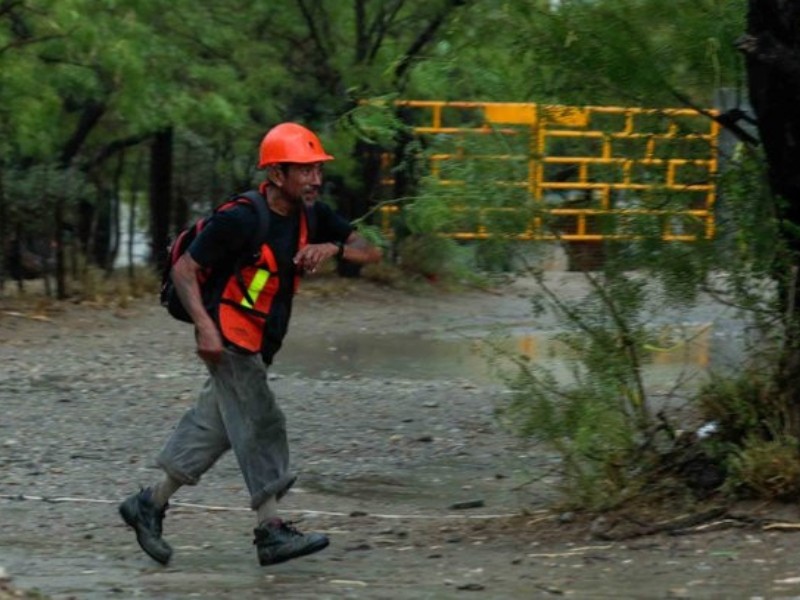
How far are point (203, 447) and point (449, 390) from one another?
481 cm

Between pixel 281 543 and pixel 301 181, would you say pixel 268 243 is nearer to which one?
pixel 301 181

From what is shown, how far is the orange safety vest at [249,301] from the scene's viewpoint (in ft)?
22.1

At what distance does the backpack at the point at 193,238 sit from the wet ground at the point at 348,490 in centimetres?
110

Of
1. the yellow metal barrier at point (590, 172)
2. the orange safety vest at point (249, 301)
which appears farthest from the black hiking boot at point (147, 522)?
the yellow metal barrier at point (590, 172)

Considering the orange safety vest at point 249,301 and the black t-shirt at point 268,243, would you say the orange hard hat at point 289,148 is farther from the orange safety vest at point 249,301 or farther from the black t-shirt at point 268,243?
the orange safety vest at point 249,301

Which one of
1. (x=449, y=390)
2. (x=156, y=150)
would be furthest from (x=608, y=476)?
(x=156, y=150)

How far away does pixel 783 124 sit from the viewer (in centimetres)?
677

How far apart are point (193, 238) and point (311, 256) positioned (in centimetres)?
51

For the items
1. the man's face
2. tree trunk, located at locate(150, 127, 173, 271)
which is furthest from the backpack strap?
tree trunk, located at locate(150, 127, 173, 271)

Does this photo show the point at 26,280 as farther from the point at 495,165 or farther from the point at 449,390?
the point at 495,165

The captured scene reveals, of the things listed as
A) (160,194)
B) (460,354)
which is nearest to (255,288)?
(460,354)

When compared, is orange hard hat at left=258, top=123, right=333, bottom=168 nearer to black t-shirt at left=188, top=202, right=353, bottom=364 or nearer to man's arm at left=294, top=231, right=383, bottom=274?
black t-shirt at left=188, top=202, right=353, bottom=364

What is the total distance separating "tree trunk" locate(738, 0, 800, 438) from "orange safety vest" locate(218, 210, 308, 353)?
2.12m

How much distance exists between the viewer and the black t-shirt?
6656mm
